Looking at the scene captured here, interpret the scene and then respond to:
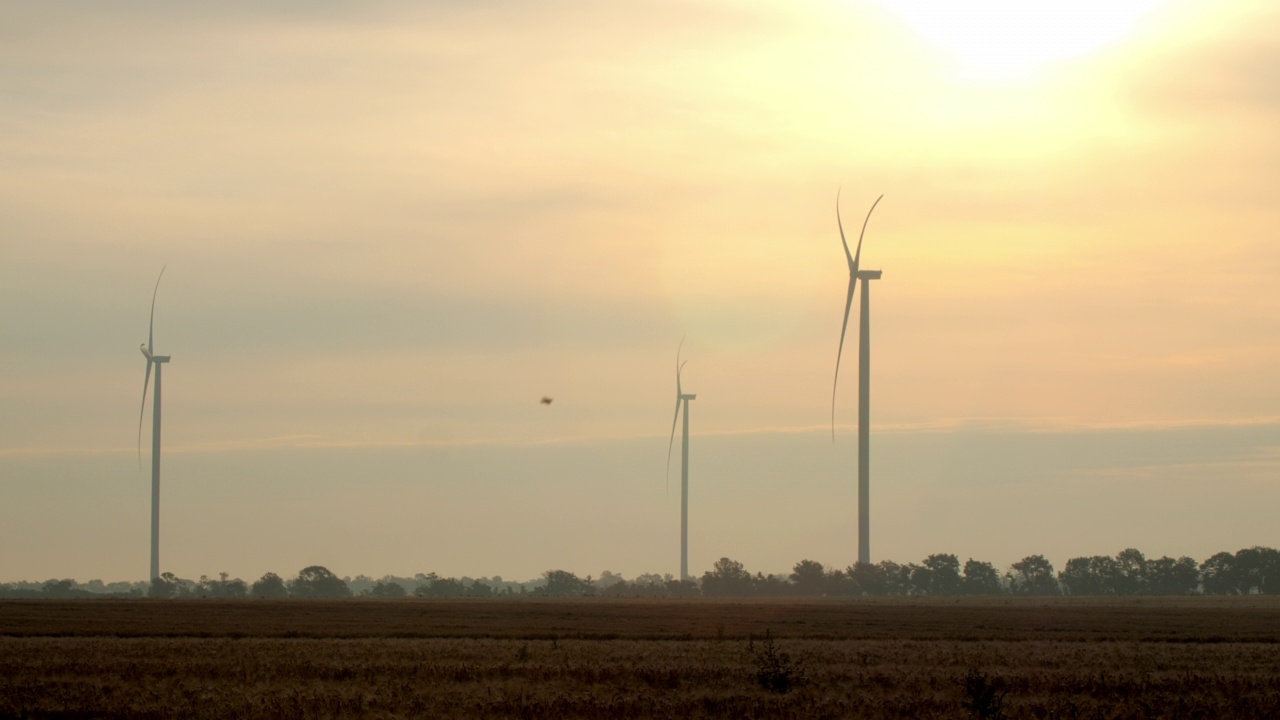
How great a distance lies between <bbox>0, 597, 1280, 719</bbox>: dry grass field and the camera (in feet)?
122

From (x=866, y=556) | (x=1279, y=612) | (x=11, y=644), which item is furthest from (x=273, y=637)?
(x=866, y=556)

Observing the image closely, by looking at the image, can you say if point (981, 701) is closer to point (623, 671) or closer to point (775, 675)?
point (775, 675)

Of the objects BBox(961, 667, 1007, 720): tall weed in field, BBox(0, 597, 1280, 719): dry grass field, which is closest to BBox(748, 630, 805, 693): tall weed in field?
BBox(0, 597, 1280, 719): dry grass field

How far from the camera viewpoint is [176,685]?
41.9 m

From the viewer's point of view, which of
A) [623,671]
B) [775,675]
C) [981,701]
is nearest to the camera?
[981,701]

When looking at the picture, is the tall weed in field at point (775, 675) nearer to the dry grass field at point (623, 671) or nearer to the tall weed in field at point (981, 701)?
the dry grass field at point (623, 671)

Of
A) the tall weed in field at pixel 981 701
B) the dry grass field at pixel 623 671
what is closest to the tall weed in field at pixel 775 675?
the dry grass field at pixel 623 671

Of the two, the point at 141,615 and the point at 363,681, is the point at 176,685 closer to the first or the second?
the point at 363,681

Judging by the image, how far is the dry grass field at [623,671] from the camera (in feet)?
122

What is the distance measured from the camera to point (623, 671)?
1827 inches

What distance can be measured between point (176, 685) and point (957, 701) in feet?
70.0

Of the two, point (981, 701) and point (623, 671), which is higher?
point (981, 701)

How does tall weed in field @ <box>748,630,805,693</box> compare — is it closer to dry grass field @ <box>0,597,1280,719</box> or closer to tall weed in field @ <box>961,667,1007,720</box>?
dry grass field @ <box>0,597,1280,719</box>

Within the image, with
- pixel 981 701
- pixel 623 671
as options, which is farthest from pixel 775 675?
pixel 981 701
